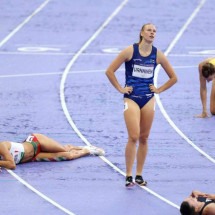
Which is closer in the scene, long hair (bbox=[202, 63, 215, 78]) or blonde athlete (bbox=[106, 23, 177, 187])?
blonde athlete (bbox=[106, 23, 177, 187])

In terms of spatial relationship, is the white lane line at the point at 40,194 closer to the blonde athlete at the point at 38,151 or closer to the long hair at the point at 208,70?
the blonde athlete at the point at 38,151

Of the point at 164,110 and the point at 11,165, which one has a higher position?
the point at 164,110

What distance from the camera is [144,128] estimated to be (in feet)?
44.8

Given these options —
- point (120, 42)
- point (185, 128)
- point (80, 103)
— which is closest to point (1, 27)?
point (120, 42)

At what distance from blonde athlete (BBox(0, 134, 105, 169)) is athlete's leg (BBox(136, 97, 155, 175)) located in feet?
4.24

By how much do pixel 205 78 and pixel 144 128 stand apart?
3318 mm

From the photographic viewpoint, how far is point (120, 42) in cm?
2259

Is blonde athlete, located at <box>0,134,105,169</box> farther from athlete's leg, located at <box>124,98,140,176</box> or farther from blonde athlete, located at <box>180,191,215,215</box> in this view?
blonde athlete, located at <box>180,191,215,215</box>

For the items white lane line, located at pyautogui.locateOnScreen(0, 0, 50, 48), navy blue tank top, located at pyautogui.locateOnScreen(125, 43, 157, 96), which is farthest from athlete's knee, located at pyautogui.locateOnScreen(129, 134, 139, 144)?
white lane line, located at pyautogui.locateOnScreen(0, 0, 50, 48)

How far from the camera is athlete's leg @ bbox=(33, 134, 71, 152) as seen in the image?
14.5 m

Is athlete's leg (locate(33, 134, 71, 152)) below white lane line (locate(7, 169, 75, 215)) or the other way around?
the other way around

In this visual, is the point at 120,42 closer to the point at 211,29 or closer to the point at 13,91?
the point at 211,29

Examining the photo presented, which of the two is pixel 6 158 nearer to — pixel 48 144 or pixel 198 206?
pixel 48 144

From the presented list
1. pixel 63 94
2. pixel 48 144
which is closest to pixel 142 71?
pixel 48 144
